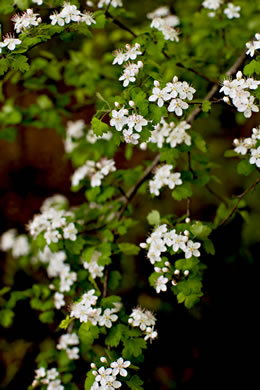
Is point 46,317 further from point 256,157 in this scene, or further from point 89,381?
point 256,157

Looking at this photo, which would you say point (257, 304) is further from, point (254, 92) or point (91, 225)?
point (254, 92)

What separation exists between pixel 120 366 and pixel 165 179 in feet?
3.29

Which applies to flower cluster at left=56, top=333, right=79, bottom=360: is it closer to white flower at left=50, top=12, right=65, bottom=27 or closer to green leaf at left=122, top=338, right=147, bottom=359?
green leaf at left=122, top=338, right=147, bottom=359

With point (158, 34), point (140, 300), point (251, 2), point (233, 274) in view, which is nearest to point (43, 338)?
point (140, 300)

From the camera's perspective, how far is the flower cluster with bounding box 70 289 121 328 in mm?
2088

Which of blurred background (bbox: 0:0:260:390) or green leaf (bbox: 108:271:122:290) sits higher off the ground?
green leaf (bbox: 108:271:122:290)

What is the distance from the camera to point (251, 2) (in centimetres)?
311

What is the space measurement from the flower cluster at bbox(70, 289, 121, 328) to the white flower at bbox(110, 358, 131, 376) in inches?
8.1

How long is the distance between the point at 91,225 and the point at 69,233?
33 centimetres

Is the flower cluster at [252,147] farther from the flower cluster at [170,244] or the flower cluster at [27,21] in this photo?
the flower cluster at [27,21]

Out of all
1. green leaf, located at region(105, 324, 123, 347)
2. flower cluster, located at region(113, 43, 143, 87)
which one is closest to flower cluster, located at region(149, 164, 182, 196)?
flower cluster, located at region(113, 43, 143, 87)

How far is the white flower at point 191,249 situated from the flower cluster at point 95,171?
780 millimetres

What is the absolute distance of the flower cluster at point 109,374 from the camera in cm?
188

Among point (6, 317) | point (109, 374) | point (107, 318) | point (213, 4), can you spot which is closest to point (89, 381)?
point (109, 374)
